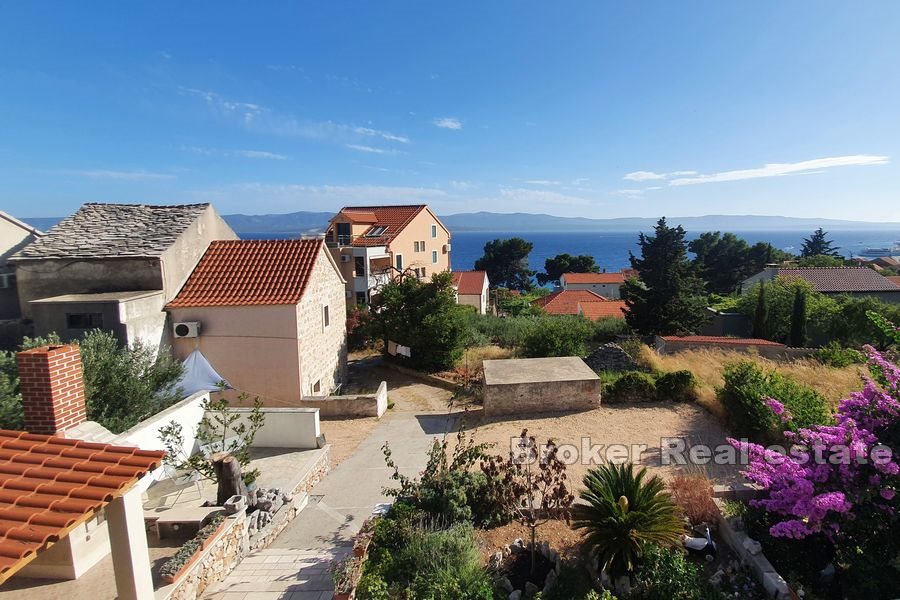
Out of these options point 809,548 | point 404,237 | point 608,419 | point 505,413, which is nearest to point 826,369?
point 608,419

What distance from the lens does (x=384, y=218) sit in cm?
3922

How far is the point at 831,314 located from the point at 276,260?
3136 cm

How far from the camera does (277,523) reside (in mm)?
8766

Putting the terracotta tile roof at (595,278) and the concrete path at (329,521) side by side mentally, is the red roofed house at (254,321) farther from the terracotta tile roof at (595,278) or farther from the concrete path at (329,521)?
the terracotta tile roof at (595,278)

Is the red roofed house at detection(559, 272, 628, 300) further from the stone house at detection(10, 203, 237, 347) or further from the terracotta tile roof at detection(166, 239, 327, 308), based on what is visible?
the stone house at detection(10, 203, 237, 347)

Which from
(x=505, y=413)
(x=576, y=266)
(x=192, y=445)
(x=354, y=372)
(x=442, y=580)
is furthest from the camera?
(x=576, y=266)

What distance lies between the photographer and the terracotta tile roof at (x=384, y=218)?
34.9m

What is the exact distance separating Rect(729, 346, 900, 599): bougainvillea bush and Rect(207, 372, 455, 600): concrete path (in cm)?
600

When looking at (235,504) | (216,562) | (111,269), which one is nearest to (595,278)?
(111,269)

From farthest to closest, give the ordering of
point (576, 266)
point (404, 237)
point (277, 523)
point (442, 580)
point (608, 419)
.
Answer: point (576, 266), point (404, 237), point (608, 419), point (277, 523), point (442, 580)

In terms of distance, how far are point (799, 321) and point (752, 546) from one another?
89.9 feet

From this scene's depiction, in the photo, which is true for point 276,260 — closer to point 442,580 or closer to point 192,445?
point 192,445

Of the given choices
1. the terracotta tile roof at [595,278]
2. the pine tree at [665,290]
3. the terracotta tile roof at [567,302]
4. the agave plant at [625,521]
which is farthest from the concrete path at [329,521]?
the terracotta tile roof at [595,278]

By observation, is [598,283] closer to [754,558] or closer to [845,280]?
[845,280]
